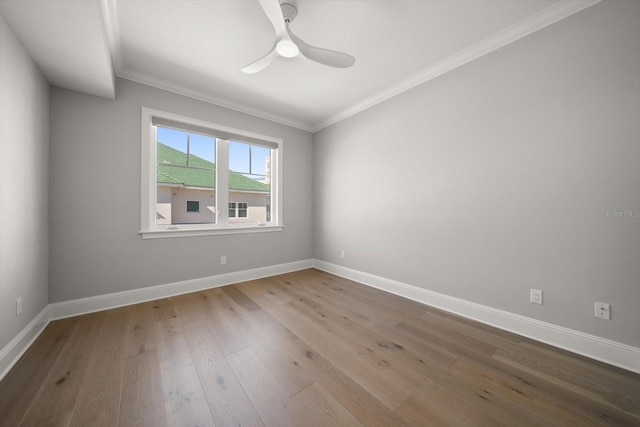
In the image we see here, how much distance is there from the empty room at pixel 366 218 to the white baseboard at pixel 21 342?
0.9 inches

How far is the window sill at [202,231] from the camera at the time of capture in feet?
8.64

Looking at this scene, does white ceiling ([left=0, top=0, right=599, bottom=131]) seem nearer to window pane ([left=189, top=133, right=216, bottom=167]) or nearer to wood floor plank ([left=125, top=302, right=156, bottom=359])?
window pane ([left=189, top=133, right=216, bottom=167])

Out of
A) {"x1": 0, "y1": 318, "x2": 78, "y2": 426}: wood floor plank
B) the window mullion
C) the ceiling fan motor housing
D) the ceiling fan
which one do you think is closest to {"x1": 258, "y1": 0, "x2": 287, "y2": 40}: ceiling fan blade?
the ceiling fan

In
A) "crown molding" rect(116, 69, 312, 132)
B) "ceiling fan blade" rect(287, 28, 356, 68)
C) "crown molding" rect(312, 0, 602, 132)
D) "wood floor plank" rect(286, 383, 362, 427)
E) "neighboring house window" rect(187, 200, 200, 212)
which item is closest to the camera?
"wood floor plank" rect(286, 383, 362, 427)

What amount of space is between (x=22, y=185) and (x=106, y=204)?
0.71 metres

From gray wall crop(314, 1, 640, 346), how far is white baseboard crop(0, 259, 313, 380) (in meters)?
2.00

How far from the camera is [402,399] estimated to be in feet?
4.13

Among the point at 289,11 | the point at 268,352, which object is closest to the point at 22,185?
the point at 268,352

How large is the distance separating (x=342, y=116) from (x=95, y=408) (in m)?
3.81

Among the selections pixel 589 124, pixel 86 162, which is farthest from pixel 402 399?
pixel 86 162

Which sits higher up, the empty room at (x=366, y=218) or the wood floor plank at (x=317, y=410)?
the empty room at (x=366, y=218)

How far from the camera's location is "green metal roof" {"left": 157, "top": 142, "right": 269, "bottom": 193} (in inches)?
110

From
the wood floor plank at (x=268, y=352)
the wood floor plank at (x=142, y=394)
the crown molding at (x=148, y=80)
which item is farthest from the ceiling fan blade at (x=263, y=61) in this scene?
the wood floor plank at (x=142, y=394)

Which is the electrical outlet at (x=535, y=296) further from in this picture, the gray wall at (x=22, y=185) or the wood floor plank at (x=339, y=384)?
the gray wall at (x=22, y=185)
